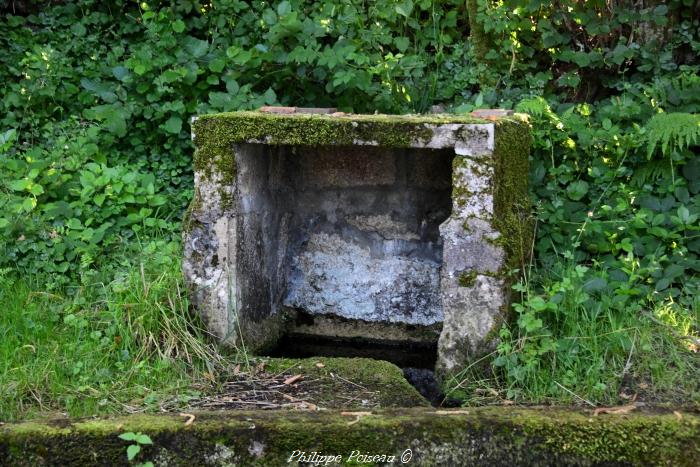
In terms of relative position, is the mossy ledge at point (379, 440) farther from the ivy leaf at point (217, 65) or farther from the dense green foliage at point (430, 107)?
the ivy leaf at point (217, 65)

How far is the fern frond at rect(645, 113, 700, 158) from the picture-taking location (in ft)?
13.6

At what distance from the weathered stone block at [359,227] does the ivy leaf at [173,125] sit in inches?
40.2

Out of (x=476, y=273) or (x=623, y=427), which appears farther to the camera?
(x=476, y=273)

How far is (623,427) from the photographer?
8.66ft

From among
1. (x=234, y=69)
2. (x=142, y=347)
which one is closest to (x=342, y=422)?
(x=142, y=347)

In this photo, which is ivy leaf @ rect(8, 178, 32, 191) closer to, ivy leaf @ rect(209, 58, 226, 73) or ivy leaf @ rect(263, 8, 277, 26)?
ivy leaf @ rect(209, 58, 226, 73)

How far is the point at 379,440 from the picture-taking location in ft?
8.74

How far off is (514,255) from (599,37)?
7.80ft

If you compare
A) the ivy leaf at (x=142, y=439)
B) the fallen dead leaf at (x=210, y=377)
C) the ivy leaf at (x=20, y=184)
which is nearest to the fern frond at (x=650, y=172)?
the fallen dead leaf at (x=210, y=377)

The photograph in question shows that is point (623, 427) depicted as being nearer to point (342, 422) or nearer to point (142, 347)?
point (342, 422)

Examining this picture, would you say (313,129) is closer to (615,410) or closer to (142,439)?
(142,439)

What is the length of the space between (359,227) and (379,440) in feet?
6.81

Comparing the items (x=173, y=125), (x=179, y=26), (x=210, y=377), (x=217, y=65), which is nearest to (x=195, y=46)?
(x=179, y=26)

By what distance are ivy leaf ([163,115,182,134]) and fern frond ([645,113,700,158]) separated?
2.92 metres
